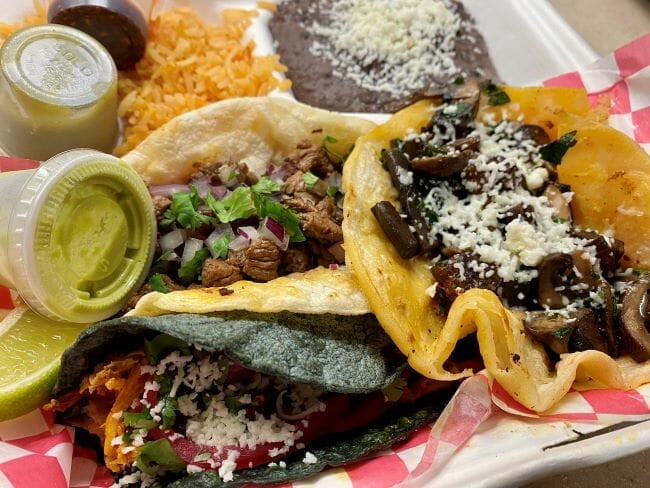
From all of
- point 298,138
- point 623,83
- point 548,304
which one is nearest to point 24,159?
point 298,138

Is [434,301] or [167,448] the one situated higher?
[434,301]

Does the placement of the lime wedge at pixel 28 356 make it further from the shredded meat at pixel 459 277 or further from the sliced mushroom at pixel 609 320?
the sliced mushroom at pixel 609 320

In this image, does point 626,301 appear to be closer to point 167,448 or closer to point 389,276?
point 389,276

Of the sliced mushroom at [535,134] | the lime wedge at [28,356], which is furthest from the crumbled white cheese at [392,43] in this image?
the lime wedge at [28,356]

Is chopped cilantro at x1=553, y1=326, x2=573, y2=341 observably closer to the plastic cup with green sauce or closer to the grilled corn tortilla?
the grilled corn tortilla

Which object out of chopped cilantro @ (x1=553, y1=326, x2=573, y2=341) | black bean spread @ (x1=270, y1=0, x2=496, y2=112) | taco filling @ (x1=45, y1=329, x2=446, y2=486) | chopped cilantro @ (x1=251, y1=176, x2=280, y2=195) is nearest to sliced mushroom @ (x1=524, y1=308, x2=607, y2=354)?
chopped cilantro @ (x1=553, y1=326, x2=573, y2=341)
